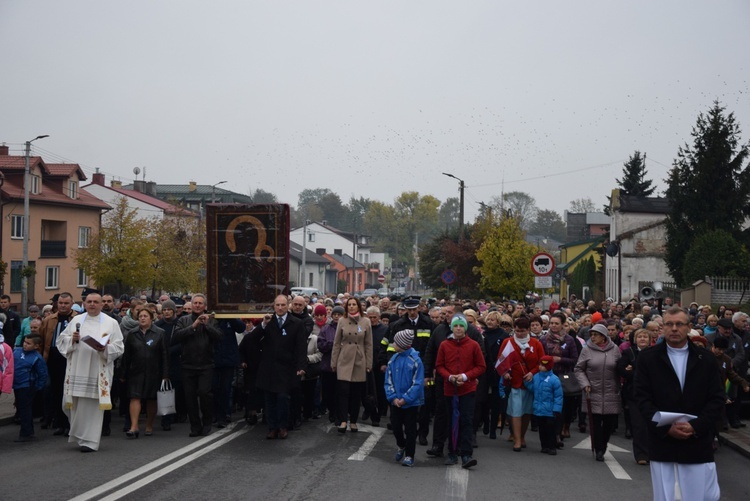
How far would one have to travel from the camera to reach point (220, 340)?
40.1 ft

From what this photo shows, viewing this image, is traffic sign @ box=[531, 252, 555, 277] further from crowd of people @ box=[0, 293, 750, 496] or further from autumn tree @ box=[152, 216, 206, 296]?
autumn tree @ box=[152, 216, 206, 296]

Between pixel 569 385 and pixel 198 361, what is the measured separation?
531cm

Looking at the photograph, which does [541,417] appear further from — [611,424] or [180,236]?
[180,236]

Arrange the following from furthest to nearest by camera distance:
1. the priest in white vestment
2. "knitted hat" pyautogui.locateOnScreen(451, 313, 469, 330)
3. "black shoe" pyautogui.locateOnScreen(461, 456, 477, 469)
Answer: the priest in white vestment
"knitted hat" pyautogui.locateOnScreen(451, 313, 469, 330)
"black shoe" pyautogui.locateOnScreen(461, 456, 477, 469)

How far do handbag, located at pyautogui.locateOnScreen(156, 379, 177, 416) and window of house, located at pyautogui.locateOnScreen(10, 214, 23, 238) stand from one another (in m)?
40.1

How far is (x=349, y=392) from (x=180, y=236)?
1673 inches

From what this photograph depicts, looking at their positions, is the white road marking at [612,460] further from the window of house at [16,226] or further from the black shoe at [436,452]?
the window of house at [16,226]

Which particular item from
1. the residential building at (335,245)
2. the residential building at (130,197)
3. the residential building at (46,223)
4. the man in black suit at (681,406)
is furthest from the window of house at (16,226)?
the residential building at (335,245)

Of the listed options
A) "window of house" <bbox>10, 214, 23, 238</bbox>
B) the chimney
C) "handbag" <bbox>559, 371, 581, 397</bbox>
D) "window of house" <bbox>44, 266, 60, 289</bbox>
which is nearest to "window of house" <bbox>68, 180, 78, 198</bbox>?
"window of house" <bbox>44, 266, 60, 289</bbox>

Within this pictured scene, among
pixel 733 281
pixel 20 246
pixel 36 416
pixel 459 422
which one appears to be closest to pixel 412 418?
pixel 459 422

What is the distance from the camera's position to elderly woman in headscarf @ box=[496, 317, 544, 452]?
38.8 ft

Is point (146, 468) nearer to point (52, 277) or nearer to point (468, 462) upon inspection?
point (468, 462)

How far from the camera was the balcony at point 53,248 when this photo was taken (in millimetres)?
52438

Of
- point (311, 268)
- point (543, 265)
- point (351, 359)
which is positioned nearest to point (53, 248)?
point (543, 265)
